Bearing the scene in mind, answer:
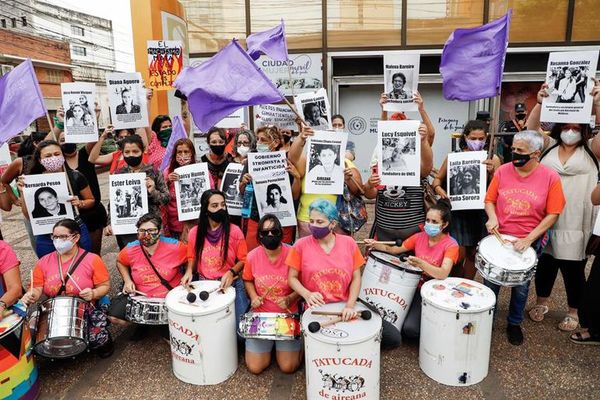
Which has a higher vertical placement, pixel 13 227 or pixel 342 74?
pixel 342 74

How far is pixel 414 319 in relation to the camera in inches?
163

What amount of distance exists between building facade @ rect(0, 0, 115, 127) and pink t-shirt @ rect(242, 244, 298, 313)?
37.9m

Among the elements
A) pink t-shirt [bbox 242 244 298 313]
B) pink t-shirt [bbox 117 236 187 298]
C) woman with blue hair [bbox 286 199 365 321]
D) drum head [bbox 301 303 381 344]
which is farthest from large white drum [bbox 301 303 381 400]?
pink t-shirt [bbox 117 236 187 298]

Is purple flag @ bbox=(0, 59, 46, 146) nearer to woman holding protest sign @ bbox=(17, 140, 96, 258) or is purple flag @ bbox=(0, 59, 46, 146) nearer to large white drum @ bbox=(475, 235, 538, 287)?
woman holding protest sign @ bbox=(17, 140, 96, 258)

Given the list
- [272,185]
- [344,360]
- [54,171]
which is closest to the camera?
[344,360]

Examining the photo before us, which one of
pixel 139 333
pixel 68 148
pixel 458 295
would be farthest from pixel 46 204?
pixel 458 295

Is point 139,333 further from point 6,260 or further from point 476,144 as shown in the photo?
point 476,144

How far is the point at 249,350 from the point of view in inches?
154

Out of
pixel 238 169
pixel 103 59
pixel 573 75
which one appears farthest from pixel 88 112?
pixel 103 59

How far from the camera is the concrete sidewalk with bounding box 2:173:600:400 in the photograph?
11.7 feet

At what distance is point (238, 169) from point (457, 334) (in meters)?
2.68

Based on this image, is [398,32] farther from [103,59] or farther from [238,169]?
[103,59]

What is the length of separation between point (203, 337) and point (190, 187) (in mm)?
1720

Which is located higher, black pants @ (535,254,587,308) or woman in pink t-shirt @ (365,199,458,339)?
woman in pink t-shirt @ (365,199,458,339)
